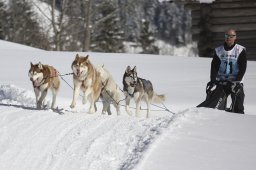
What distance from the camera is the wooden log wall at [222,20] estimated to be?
16.2 m

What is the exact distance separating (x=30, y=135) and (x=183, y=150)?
2211mm

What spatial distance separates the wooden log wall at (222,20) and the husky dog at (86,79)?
889 cm

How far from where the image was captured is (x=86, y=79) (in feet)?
25.3

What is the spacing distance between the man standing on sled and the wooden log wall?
8709 mm

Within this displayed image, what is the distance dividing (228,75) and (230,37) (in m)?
0.59

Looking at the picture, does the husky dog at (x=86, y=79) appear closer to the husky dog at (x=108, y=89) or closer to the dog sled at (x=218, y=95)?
the husky dog at (x=108, y=89)

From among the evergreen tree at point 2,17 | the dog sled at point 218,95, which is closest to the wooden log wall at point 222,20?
the dog sled at point 218,95

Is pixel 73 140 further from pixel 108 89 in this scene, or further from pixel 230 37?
pixel 230 37

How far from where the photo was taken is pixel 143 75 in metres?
14.5

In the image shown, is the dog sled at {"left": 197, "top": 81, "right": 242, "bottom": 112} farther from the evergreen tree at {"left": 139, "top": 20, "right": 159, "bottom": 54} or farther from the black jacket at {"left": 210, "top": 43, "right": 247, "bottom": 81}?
the evergreen tree at {"left": 139, "top": 20, "right": 159, "bottom": 54}

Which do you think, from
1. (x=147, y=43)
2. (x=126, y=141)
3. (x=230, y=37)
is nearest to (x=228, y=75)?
(x=230, y=37)

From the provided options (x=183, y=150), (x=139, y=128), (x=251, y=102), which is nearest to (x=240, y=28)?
(x=251, y=102)

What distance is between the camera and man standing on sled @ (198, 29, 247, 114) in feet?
24.7

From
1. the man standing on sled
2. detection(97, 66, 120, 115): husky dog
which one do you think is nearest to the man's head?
the man standing on sled
